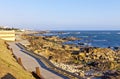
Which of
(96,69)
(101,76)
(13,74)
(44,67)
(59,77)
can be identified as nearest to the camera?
(13,74)

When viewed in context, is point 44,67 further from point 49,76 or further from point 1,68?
point 1,68

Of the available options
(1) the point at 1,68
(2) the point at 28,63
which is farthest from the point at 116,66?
(1) the point at 1,68

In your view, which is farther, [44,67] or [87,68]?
[87,68]

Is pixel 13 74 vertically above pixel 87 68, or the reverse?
pixel 13 74

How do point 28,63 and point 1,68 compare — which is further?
point 28,63

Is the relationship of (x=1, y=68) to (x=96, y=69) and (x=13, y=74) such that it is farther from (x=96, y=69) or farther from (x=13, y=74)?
(x=96, y=69)

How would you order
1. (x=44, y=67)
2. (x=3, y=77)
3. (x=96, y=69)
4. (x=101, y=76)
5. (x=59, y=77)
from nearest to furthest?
(x=3, y=77) < (x=59, y=77) < (x=44, y=67) < (x=101, y=76) < (x=96, y=69)

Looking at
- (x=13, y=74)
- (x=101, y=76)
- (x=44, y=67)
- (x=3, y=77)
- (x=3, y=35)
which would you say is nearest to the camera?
(x=3, y=77)

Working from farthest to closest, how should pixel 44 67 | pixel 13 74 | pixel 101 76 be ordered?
pixel 101 76
pixel 44 67
pixel 13 74

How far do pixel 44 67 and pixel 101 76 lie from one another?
518 cm

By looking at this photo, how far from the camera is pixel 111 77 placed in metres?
27.7

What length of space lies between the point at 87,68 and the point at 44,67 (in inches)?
311

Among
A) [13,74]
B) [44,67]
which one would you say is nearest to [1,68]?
[13,74]

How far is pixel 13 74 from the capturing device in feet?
52.9
